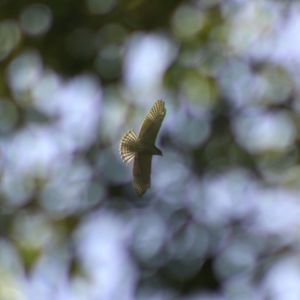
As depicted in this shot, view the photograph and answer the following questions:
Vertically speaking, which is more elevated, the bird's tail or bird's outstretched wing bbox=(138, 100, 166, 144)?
bird's outstretched wing bbox=(138, 100, 166, 144)

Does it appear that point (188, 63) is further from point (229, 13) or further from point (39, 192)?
point (39, 192)

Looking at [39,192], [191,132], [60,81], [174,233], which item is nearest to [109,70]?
[60,81]

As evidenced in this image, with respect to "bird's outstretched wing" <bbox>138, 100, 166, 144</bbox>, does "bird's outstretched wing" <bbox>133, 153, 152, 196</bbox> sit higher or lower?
lower

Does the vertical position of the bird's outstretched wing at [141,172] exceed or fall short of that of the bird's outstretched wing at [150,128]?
it falls short

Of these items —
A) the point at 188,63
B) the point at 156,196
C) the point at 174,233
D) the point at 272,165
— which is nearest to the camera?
the point at 156,196
